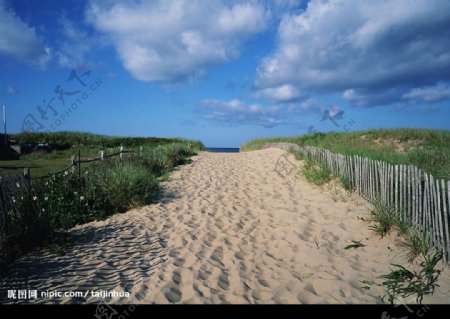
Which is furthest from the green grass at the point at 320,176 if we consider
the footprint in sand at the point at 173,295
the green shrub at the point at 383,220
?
the footprint in sand at the point at 173,295

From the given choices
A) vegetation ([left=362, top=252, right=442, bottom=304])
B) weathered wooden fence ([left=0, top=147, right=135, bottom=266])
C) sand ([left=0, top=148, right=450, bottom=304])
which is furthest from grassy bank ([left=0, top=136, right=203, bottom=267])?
vegetation ([left=362, top=252, right=442, bottom=304])

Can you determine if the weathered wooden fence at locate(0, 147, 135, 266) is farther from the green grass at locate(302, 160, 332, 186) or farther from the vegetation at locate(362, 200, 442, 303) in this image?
the green grass at locate(302, 160, 332, 186)

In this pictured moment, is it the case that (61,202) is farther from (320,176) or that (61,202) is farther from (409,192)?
(320,176)

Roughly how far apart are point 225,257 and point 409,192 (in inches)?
127

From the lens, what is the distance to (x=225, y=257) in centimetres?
511

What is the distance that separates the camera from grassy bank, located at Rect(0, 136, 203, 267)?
5059 mm

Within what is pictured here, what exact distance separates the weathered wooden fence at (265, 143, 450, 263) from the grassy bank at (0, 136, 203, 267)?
17.3ft

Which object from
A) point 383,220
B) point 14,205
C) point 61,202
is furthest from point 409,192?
point 61,202
